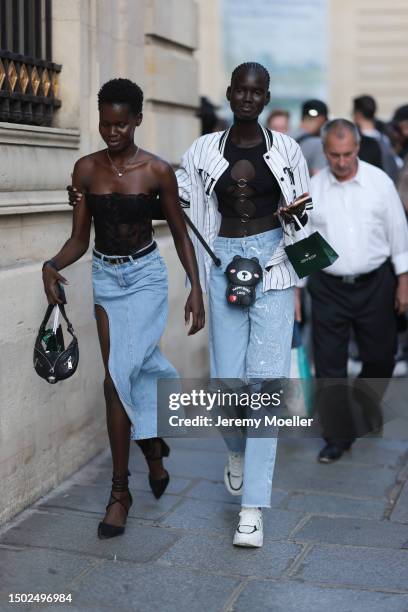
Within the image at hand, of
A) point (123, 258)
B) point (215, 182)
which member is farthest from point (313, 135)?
point (123, 258)

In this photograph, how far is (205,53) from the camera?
20172 mm

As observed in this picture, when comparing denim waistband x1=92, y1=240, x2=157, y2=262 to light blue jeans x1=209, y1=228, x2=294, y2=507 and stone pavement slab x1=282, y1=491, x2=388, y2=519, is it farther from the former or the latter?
stone pavement slab x1=282, y1=491, x2=388, y2=519

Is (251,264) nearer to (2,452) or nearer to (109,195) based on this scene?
(109,195)

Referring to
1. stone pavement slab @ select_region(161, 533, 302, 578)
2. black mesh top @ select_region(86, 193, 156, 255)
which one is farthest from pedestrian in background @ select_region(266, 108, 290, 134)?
stone pavement slab @ select_region(161, 533, 302, 578)

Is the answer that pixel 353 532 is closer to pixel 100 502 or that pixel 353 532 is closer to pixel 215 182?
pixel 100 502

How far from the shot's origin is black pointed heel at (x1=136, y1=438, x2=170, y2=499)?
523 centimetres

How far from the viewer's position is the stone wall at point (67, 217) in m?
5.11

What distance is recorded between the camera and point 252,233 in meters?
4.92

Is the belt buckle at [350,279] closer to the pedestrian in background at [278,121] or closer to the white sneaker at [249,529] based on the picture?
the white sneaker at [249,529]

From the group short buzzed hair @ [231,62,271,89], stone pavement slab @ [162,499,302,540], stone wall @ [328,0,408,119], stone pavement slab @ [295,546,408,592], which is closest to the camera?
stone pavement slab @ [295,546,408,592]

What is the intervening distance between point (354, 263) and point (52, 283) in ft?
6.99

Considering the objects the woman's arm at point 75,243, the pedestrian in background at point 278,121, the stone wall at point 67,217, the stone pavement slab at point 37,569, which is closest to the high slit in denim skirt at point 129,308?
the woman's arm at point 75,243

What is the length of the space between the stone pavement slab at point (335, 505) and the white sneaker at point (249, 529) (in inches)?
22.3

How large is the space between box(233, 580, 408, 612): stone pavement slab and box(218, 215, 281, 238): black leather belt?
152 cm
